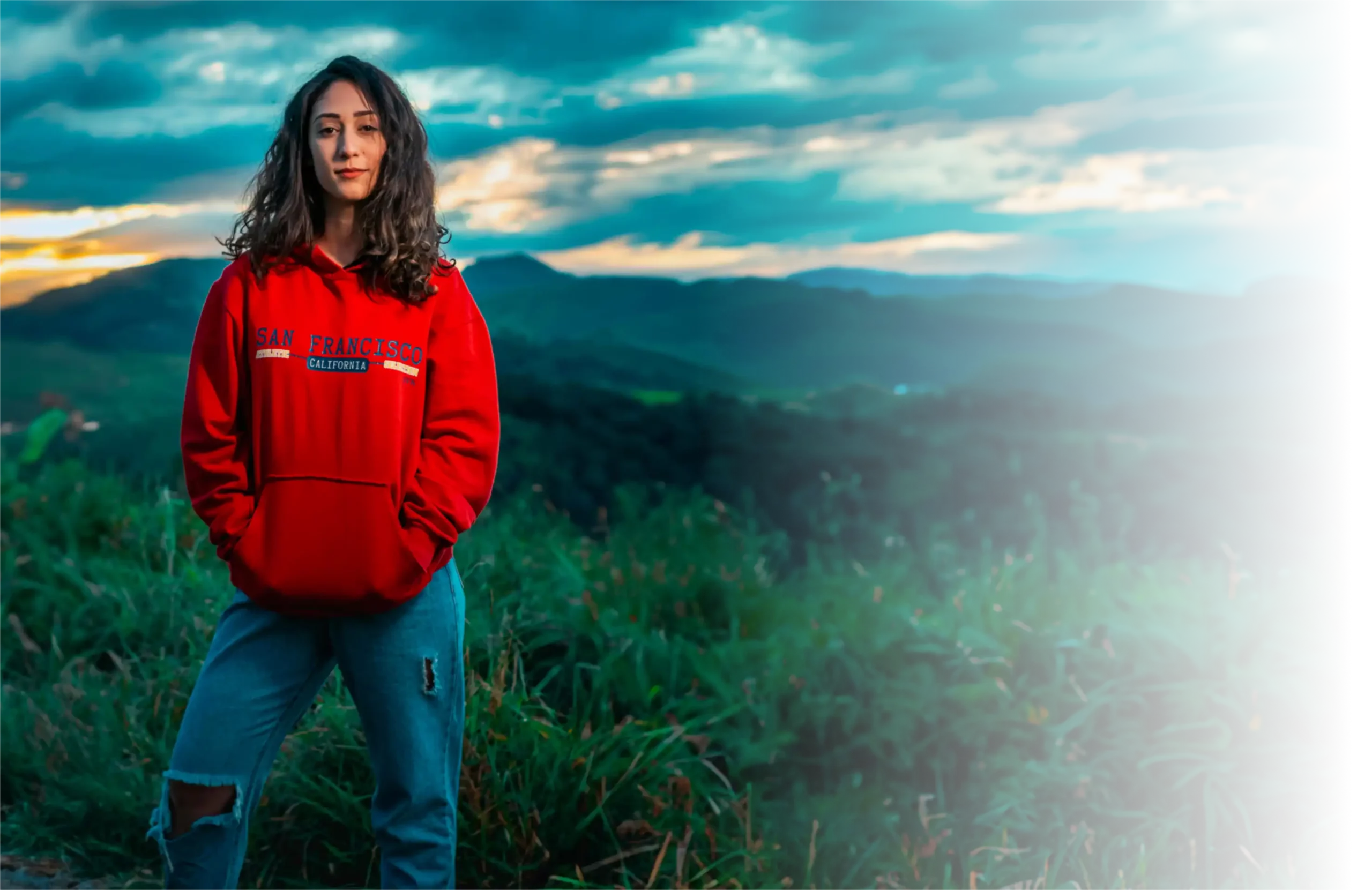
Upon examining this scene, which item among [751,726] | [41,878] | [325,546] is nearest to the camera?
[325,546]

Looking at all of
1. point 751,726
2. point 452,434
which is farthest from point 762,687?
point 452,434

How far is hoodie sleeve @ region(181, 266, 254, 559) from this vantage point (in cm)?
231

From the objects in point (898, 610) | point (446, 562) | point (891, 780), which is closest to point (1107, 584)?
point (898, 610)

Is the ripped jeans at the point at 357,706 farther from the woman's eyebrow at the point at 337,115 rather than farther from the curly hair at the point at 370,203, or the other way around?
the woman's eyebrow at the point at 337,115

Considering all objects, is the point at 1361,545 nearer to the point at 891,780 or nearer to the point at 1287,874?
the point at 1287,874

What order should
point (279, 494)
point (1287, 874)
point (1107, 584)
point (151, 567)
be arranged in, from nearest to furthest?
point (279, 494) < point (1287, 874) < point (151, 567) < point (1107, 584)

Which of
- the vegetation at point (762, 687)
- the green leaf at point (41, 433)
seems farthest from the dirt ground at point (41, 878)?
the green leaf at point (41, 433)

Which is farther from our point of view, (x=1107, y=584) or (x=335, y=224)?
(x=1107, y=584)

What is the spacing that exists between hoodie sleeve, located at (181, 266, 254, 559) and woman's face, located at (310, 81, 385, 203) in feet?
0.85

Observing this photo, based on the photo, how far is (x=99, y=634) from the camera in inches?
179

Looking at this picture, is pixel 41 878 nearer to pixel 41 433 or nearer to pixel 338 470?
pixel 338 470

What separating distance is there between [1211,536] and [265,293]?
19.9ft

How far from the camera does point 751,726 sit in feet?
14.1

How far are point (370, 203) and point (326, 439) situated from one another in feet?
1.57
